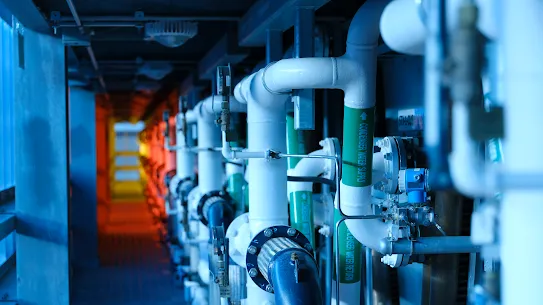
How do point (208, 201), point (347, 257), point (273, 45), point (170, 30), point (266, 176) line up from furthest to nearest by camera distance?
1. point (208, 201)
2. point (170, 30)
3. point (273, 45)
4. point (347, 257)
5. point (266, 176)

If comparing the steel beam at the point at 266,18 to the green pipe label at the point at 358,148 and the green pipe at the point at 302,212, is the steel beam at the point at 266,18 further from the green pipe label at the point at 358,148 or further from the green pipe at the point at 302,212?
the green pipe at the point at 302,212

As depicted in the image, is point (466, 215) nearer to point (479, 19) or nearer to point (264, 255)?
point (264, 255)

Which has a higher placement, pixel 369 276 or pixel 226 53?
pixel 226 53

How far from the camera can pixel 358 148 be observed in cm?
341

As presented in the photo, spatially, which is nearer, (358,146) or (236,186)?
(358,146)

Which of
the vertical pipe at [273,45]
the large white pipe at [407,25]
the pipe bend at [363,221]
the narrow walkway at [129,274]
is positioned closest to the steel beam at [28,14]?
the vertical pipe at [273,45]

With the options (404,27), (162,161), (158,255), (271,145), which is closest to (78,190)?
(158,255)

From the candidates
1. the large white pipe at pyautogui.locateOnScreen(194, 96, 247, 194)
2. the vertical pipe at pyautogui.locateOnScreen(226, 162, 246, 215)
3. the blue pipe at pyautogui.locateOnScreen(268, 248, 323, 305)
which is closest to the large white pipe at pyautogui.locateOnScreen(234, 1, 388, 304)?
the blue pipe at pyautogui.locateOnScreen(268, 248, 323, 305)

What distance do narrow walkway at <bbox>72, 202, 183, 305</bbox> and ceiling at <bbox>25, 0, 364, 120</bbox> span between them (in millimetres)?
2394

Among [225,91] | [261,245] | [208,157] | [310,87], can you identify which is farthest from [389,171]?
[208,157]

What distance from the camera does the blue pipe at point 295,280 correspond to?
2994 millimetres

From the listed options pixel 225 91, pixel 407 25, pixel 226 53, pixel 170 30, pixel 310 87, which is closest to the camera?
pixel 407 25

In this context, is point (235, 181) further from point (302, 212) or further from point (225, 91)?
point (225, 91)

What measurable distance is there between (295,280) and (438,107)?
5.33 ft
